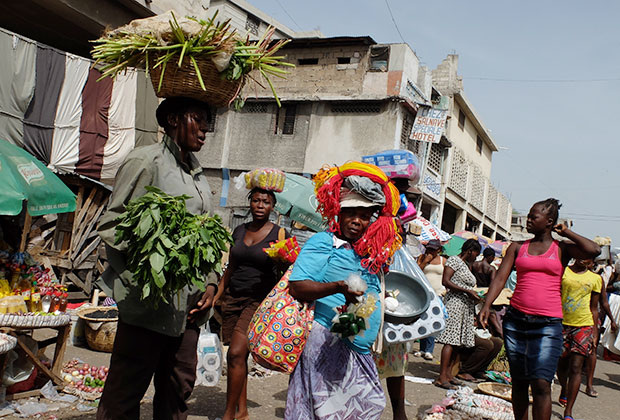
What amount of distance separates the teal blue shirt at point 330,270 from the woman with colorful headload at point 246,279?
1.70 meters

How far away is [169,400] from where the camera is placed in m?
3.09

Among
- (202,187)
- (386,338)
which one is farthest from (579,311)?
(202,187)

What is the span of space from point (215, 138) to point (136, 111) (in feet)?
37.3

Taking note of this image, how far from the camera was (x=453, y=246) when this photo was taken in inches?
808

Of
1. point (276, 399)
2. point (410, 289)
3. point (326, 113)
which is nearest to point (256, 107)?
point (326, 113)

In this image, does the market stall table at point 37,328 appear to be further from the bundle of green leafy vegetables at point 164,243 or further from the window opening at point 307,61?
the window opening at point 307,61

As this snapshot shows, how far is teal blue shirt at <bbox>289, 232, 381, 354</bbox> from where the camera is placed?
297 centimetres

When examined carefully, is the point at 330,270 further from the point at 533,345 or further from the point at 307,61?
the point at 307,61

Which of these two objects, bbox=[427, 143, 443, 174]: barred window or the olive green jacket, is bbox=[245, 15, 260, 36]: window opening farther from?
the olive green jacket

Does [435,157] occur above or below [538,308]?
above

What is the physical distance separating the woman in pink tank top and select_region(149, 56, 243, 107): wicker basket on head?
3.03m

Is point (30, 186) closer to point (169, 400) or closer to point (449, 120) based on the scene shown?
point (169, 400)

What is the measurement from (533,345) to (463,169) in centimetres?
2511

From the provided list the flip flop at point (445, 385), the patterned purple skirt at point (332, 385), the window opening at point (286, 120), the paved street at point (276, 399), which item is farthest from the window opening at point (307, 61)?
the patterned purple skirt at point (332, 385)
